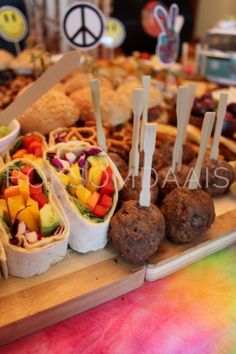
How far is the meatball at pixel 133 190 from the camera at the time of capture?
1497mm

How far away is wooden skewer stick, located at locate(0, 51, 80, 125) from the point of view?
1.56m

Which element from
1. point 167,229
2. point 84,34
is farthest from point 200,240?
point 84,34

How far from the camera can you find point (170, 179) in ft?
5.24

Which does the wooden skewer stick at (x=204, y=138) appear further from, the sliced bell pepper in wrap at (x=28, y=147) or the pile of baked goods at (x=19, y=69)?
the pile of baked goods at (x=19, y=69)

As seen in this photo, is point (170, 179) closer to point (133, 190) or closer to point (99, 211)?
point (133, 190)

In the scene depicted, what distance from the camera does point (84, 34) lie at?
2.29m

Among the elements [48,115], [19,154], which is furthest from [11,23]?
[19,154]

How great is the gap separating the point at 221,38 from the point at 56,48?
5.14 ft

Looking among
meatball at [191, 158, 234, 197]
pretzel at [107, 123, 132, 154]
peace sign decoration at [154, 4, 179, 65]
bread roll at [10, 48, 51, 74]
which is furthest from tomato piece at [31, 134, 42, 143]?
peace sign decoration at [154, 4, 179, 65]

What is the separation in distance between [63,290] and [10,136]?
0.80 metres

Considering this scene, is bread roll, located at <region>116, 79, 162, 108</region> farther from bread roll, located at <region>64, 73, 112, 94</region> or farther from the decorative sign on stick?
the decorative sign on stick

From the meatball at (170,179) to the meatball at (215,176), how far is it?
0.09 metres

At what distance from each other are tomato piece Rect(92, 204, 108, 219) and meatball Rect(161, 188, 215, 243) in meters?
0.23

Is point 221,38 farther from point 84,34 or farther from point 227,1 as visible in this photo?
point 227,1
